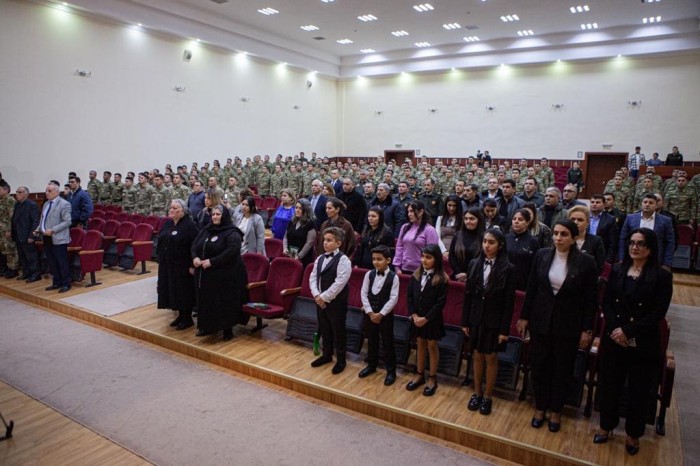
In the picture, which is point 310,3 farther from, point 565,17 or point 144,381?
point 144,381

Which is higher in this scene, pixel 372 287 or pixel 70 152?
pixel 70 152

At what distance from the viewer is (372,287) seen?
3721mm

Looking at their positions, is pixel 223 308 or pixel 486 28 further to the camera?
pixel 486 28

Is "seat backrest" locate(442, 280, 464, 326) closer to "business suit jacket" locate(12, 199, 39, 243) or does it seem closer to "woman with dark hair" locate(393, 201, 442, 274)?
"woman with dark hair" locate(393, 201, 442, 274)

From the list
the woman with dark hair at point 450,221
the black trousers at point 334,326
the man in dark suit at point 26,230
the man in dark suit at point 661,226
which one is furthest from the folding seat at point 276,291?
the man in dark suit at point 26,230

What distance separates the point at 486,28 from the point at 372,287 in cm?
1366

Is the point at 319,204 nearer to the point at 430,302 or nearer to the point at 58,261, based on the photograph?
the point at 430,302

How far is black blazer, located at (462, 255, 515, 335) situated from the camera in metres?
3.08

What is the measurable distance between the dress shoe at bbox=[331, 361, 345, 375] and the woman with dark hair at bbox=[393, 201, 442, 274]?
3.59 feet

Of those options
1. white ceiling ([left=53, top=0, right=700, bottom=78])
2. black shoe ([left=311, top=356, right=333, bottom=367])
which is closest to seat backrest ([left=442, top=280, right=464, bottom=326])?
black shoe ([left=311, top=356, right=333, bottom=367])

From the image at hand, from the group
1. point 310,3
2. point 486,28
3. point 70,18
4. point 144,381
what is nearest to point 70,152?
point 70,18

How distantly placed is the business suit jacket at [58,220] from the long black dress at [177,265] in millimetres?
2425

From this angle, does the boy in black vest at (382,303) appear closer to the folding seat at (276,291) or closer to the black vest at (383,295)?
the black vest at (383,295)

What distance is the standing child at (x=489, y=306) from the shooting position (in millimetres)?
3086
